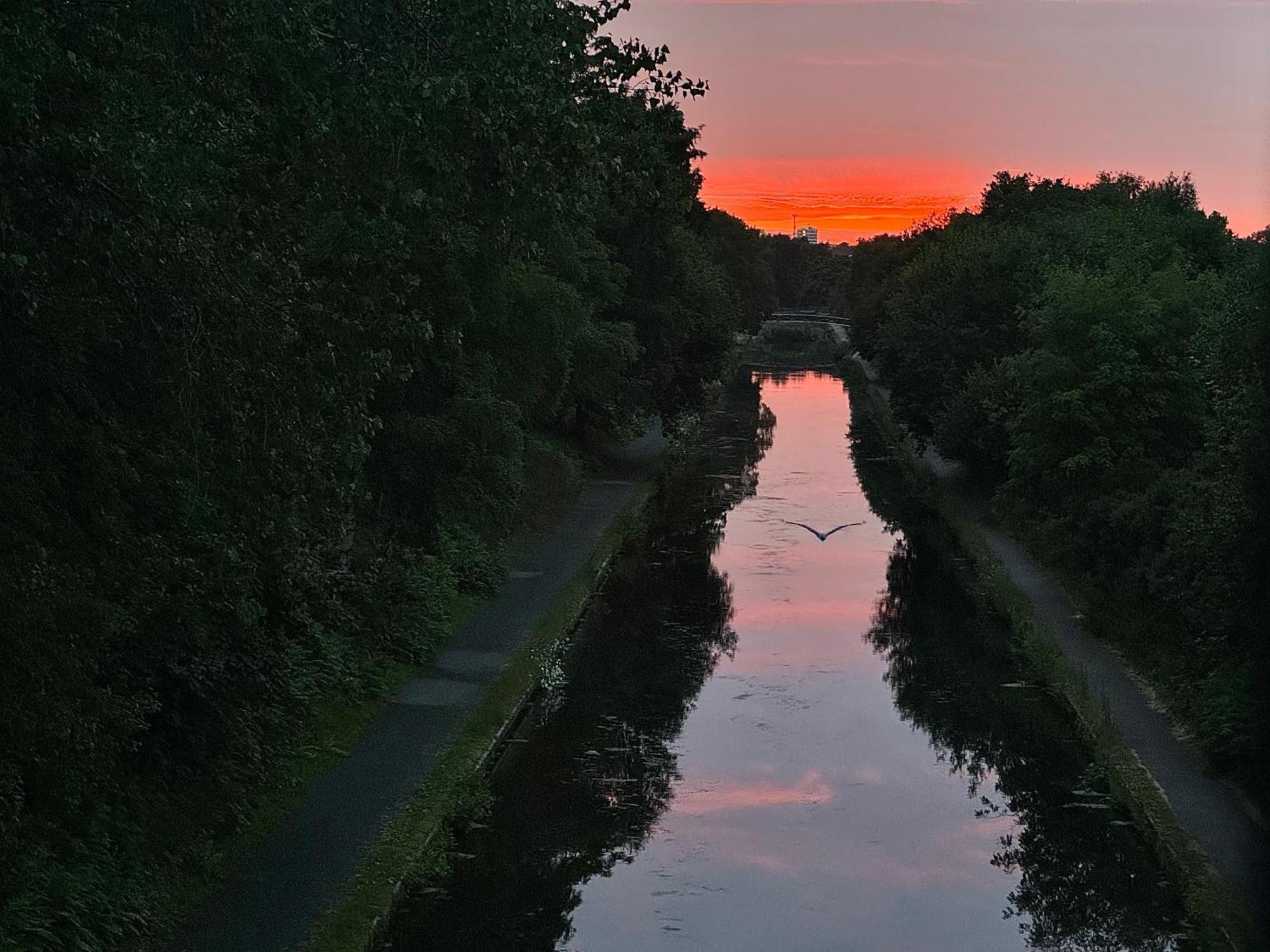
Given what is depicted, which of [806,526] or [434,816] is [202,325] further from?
[806,526]

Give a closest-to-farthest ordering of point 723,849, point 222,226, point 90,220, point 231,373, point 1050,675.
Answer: point 90,220, point 231,373, point 222,226, point 723,849, point 1050,675

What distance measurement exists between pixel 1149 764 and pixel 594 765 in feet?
24.2

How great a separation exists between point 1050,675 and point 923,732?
3205 mm

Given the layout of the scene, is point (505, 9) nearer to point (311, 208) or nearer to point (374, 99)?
point (374, 99)

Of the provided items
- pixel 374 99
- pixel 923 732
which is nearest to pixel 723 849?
pixel 923 732

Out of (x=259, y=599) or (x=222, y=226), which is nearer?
(x=222, y=226)

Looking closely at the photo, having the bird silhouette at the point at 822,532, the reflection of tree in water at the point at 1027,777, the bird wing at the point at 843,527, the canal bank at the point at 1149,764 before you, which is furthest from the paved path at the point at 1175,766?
the bird wing at the point at 843,527

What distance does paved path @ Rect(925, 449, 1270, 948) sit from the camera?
15.8 metres

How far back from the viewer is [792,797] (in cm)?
1969

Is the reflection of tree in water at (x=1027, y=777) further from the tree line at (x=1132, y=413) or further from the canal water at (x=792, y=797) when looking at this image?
the tree line at (x=1132, y=413)

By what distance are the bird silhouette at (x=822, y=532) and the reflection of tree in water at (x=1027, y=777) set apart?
7263mm

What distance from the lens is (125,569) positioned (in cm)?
1045

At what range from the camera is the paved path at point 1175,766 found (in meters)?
15.8

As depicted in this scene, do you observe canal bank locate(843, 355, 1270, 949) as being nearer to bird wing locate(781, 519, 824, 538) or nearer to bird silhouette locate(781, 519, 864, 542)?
bird silhouette locate(781, 519, 864, 542)
